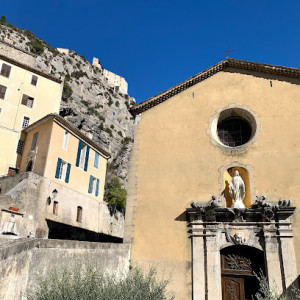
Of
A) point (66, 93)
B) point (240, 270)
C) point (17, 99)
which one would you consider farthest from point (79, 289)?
point (66, 93)

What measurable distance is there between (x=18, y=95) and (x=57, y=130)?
777 centimetres

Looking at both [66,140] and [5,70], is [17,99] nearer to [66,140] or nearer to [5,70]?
[5,70]

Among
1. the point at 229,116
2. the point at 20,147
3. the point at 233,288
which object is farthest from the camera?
the point at 20,147

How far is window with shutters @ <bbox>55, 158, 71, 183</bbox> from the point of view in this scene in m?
20.0

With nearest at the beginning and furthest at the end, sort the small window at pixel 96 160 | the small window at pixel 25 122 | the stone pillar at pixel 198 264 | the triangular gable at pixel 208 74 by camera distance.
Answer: the stone pillar at pixel 198 264 → the triangular gable at pixel 208 74 → the small window at pixel 96 160 → the small window at pixel 25 122

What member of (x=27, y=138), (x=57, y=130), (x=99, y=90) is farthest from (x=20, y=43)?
(x=57, y=130)

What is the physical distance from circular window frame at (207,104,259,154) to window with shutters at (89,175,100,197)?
14064mm

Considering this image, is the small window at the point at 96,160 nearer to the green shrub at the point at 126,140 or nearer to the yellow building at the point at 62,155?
the yellow building at the point at 62,155

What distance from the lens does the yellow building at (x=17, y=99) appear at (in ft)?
76.3

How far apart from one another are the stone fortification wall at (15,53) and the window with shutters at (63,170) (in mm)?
13808

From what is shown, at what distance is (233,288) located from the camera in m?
9.63

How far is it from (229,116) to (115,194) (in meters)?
23.7

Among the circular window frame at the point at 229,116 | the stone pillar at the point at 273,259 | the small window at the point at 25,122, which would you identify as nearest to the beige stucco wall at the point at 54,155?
the small window at the point at 25,122

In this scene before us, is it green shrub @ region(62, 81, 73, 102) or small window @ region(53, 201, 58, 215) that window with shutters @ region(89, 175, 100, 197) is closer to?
small window @ region(53, 201, 58, 215)
